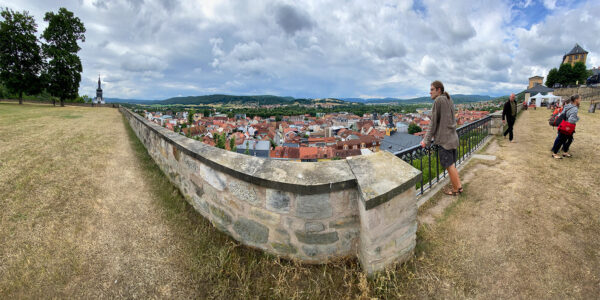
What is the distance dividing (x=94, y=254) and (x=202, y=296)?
1257 millimetres

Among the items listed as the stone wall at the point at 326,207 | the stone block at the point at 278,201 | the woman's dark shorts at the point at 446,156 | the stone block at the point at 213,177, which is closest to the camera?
the stone wall at the point at 326,207

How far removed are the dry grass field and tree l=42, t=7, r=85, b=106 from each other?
33.2 meters

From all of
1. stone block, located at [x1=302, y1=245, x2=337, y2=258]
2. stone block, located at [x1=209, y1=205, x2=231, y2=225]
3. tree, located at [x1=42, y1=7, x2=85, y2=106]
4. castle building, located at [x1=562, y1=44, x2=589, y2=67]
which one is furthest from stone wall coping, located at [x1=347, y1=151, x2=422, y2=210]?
castle building, located at [x1=562, y1=44, x2=589, y2=67]

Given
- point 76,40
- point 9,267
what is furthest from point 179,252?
point 76,40

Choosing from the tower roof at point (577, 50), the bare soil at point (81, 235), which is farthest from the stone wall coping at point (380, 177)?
the tower roof at point (577, 50)

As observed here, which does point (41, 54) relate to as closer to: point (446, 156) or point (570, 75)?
point (446, 156)

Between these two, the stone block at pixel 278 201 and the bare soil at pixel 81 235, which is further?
the stone block at pixel 278 201

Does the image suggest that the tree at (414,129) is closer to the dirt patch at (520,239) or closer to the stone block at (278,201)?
the dirt patch at (520,239)

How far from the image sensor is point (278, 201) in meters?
2.12

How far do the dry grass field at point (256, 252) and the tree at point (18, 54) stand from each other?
3322 cm

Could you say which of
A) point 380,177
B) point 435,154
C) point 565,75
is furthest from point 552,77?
point 380,177

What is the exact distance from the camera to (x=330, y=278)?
1996 mm

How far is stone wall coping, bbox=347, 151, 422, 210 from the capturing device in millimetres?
1875

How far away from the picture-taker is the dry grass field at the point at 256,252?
6.30ft
